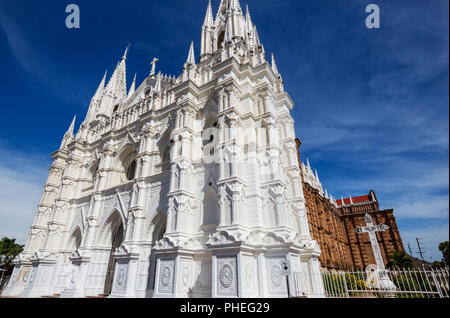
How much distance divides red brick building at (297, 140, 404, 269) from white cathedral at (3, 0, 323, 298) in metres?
16.4

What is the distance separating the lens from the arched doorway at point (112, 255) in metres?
17.5

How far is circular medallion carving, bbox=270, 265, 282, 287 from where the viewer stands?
985cm

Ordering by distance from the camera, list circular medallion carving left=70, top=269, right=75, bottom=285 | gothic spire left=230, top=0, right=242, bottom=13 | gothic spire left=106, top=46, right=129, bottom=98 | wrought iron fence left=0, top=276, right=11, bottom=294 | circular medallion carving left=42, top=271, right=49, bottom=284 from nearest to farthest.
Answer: circular medallion carving left=70, top=269, right=75, bottom=285 < circular medallion carving left=42, top=271, right=49, bottom=284 < gothic spire left=230, top=0, right=242, bottom=13 < wrought iron fence left=0, top=276, right=11, bottom=294 < gothic spire left=106, top=46, right=129, bottom=98

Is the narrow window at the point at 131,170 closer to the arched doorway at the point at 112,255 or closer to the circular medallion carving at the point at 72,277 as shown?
the arched doorway at the point at 112,255

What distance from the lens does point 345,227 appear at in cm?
4600

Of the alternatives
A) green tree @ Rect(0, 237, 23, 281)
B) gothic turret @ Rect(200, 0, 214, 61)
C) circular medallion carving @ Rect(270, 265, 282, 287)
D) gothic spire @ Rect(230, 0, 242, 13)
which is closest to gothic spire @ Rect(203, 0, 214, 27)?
gothic turret @ Rect(200, 0, 214, 61)

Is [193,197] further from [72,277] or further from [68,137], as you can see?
[68,137]

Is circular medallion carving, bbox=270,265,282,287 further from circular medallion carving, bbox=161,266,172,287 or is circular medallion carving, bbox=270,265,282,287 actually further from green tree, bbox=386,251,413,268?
green tree, bbox=386,251,413,268

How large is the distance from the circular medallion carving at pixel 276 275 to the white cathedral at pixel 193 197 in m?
0.06

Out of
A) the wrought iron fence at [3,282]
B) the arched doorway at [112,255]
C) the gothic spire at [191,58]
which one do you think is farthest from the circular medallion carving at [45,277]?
the gothic spire at [191,58]

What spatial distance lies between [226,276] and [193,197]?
5236 mm

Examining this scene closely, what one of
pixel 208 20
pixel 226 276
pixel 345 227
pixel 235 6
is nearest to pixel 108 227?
pixel 226 276

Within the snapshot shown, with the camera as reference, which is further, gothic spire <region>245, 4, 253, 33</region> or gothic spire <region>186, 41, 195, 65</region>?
gothic spire <region>245, 4, 253, 33</region>

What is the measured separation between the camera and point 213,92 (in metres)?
16.3
